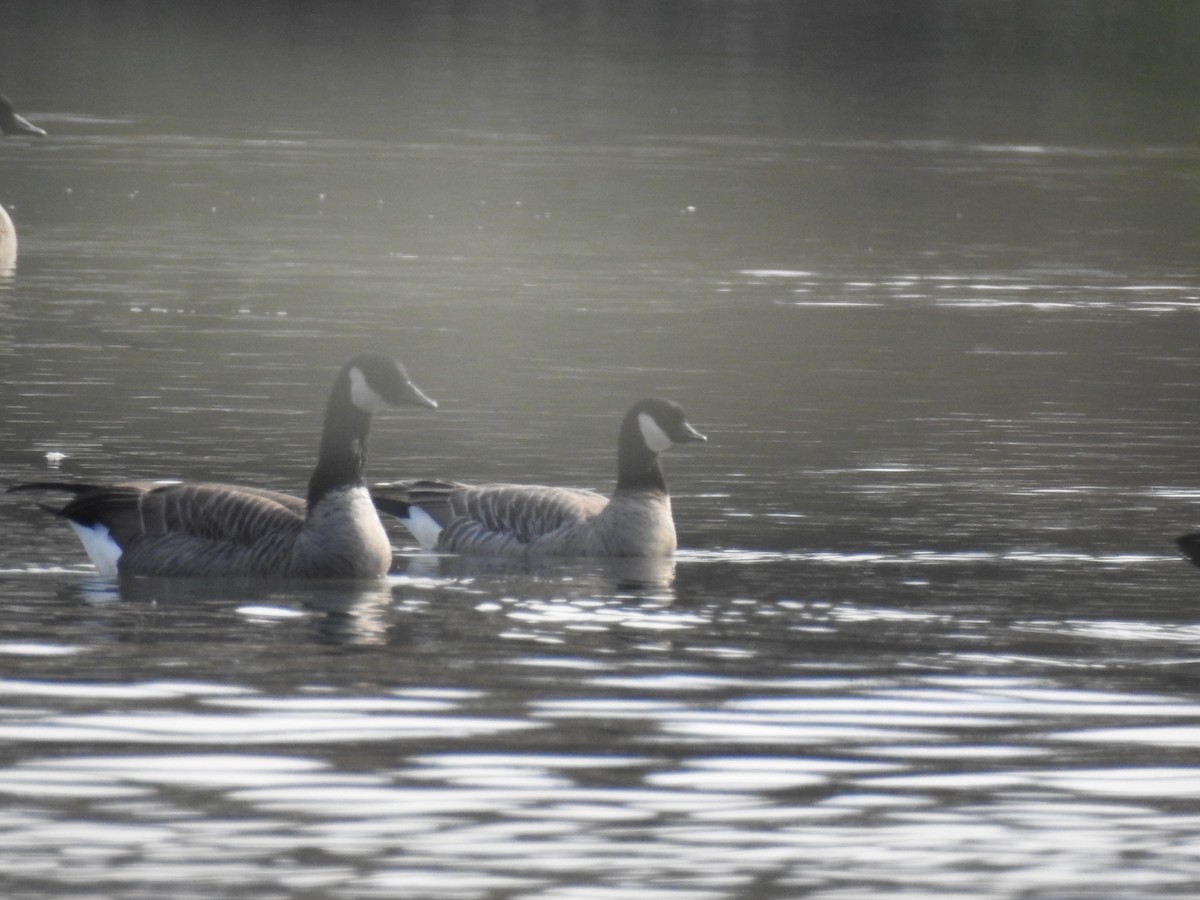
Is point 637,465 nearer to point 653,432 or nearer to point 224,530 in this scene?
point 653,432

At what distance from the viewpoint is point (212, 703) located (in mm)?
11672

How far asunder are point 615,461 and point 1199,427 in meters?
5.36

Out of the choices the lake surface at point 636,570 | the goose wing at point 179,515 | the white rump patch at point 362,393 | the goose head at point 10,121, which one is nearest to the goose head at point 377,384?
the white rump patch at point 362,393

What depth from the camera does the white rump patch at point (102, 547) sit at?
15.3 metres

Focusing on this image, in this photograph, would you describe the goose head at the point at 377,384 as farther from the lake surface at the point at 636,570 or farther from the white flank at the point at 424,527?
the white flank at the point at 424,527

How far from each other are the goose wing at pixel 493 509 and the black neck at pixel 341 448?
3.61 ft

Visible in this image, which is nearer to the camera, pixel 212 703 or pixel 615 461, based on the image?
pixel 212 703

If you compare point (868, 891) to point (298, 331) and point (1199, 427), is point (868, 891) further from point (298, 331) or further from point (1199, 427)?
point (298, 331)

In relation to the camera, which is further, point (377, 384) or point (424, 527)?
point (424, 527)

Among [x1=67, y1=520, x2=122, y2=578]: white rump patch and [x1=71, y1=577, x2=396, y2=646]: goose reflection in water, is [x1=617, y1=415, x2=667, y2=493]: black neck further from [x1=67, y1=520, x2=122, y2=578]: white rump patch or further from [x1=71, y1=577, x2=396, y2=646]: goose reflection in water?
[x1=67, y1=520, x2=122, y2=578]: white rump patch

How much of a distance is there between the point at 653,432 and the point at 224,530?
315 centimetres

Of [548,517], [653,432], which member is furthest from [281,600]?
[653,432]

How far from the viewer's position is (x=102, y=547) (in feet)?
50.3

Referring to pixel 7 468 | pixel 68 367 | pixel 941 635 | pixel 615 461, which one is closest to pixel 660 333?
pixel 68 367
